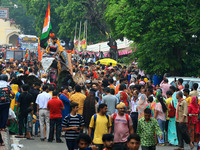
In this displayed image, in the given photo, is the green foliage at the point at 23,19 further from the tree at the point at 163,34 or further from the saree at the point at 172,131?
the saree at the point at 172,131

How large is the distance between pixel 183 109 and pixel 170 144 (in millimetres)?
1832

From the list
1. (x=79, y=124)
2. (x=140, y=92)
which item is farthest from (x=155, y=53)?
(x=79, y=124)

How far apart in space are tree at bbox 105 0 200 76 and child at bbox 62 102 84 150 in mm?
12109

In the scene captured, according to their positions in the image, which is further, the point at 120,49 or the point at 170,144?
the point at 120,49

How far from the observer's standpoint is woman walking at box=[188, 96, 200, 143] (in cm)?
1373

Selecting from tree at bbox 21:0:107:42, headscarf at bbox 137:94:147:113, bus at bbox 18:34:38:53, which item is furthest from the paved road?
bus at bbox 18:34:38:53

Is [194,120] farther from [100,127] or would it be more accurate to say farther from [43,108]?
[100,127]

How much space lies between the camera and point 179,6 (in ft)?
72.2

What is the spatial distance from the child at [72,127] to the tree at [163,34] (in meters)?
12.1

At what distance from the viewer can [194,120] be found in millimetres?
14219

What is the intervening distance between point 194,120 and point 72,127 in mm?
5563

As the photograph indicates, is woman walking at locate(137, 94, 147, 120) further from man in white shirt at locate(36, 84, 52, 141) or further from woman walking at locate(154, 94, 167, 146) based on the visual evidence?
man in white shirt at locate(36, 84, 52, 141)

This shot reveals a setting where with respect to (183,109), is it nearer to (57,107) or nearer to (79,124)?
(57,107)

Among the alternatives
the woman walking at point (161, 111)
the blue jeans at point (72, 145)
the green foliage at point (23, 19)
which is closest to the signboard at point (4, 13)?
the green foliage at point (23, 19)
